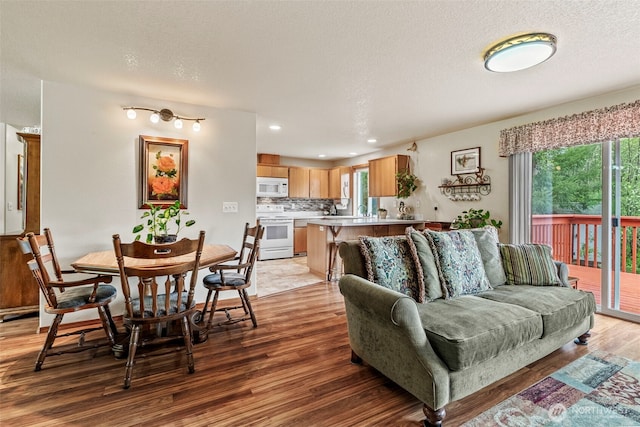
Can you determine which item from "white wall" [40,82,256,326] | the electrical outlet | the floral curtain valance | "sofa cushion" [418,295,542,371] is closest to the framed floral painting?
"white wall" [40,82,256,326]

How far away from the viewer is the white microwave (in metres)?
6.58

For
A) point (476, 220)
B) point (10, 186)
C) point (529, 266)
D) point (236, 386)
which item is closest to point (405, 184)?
point (476, 220)

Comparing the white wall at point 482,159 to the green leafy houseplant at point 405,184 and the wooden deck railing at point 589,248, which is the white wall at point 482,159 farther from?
the wooden deck railing at point 589,248

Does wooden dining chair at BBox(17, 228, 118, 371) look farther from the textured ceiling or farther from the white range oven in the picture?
the white range oven

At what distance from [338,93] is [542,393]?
296 centimetres

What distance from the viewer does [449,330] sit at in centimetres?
165

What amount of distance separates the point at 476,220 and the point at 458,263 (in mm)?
2122

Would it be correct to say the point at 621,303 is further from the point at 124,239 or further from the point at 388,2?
the point at 124,239

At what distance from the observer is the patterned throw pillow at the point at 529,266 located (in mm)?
2559

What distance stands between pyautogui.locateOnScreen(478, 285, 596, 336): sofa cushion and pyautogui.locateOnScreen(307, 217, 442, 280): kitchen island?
97.7 inches

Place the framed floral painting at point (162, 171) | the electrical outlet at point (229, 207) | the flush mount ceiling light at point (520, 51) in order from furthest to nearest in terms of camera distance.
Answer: the electrical outlet at point (229, 207)
the framed floral painting at point (162, 171)
the flush mount ceiling light at point (520, 51)

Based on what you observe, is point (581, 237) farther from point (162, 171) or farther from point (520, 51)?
point (162, 171)

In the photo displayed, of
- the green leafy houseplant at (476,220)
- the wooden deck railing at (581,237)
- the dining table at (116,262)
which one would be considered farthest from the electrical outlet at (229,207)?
the wooden deck railing at (581,237)

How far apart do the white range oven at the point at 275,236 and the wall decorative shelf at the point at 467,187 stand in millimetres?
3284
